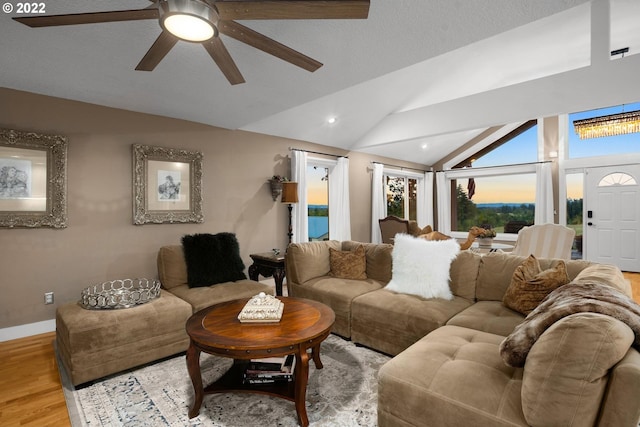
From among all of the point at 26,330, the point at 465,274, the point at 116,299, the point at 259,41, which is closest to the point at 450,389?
the point at 465,274

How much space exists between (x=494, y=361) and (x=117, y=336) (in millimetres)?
2439

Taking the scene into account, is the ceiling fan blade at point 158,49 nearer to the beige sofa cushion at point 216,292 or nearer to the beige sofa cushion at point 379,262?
the beige sofa cushion at point 216,292

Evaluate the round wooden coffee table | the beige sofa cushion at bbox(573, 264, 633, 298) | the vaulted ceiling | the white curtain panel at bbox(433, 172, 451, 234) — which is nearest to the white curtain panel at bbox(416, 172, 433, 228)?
the white curtain panel at bbox(433, 172, 451, 234)

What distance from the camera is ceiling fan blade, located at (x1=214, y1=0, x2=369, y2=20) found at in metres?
1.44

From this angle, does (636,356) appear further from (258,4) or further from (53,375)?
(53,375)

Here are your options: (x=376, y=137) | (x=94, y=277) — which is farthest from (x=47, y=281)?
(x=376, y=137)

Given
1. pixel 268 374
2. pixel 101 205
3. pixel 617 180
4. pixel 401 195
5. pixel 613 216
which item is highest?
pixel 617 180

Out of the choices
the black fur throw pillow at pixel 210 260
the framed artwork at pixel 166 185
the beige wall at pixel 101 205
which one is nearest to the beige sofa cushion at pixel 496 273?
the black fur throw pillow at pixel 210 260

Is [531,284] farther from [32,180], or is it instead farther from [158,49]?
[32,180]

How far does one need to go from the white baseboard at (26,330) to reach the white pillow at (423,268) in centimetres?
338

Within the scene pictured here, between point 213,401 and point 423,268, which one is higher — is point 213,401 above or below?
below

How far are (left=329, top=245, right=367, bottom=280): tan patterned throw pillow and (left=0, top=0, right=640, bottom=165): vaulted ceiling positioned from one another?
5.68 ft

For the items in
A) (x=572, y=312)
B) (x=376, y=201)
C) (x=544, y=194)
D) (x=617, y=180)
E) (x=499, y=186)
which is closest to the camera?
(x=572, y=312)

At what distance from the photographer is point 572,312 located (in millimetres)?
1269
